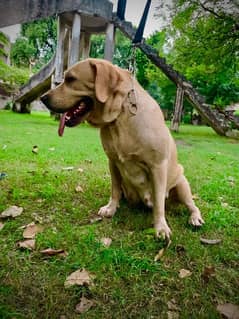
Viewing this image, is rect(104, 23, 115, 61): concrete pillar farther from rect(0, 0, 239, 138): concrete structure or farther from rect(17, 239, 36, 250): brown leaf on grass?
rect(17, 239, 36, 250): brown leaf on grass

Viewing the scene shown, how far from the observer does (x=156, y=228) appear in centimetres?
217

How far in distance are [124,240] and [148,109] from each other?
3.15ft

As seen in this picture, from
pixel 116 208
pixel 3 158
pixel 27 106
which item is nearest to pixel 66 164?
pixel 3 158

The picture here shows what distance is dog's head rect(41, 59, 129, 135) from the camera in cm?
209

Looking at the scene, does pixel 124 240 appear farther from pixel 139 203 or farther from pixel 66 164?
pixel 66 164

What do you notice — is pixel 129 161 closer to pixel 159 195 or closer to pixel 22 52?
pixel 159 195

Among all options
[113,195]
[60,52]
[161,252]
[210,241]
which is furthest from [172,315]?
[60,52]

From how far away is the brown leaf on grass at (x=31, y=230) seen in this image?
204cm

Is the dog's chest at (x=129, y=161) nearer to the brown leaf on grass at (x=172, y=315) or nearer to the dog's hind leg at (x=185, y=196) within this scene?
the dog's hind leg at (x=185, y=196)

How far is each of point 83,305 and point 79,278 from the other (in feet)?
0.61

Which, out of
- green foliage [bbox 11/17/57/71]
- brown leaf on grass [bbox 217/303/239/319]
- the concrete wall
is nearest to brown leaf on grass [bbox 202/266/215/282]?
brown leaf on grass [bbox 217/303/239/319]

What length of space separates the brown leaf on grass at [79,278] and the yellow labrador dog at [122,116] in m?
0.68

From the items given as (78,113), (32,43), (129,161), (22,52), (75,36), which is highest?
(32,43)

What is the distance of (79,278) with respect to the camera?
5.17 ft
